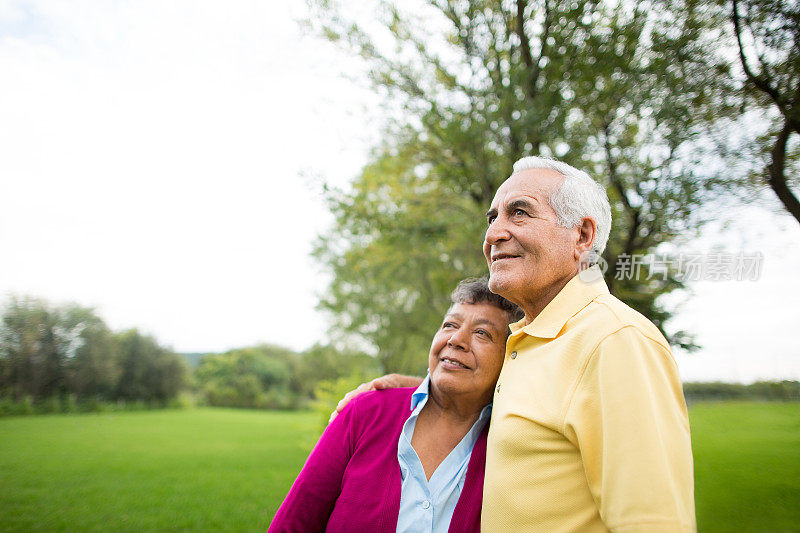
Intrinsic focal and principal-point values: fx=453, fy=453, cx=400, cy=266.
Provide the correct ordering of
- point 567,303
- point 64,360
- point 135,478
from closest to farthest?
point 567,303
point 135,478
point 64,360

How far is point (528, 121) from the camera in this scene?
17.0 ft

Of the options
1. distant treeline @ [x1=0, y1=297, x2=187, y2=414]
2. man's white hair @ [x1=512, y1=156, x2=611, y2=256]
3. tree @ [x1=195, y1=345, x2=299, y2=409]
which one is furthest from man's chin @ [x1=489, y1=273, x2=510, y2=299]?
tree @ [x1=195, y1=345, x2=299, y2=409]

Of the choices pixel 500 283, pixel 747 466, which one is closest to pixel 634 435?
pixel 500 283

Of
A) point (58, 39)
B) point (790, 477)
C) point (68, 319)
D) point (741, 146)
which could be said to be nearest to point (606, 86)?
point (741, 146)

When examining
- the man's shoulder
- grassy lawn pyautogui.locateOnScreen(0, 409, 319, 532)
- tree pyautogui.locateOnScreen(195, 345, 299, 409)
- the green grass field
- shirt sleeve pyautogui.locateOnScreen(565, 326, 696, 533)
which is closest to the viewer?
shirt sleeve pyautogui.locateOnScreen(565, 326, 696, 533)

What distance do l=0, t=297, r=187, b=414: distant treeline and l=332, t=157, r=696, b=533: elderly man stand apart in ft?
61.6

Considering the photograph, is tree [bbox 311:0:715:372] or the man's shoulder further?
tree [bbox 311:0:715:372]

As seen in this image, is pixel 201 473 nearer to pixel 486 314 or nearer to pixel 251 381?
pixel 486 314

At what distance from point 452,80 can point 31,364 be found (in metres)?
19.7

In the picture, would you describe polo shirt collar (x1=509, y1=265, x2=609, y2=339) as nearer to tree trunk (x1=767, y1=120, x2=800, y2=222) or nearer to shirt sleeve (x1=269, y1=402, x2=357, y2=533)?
shirt sleeve (x1=269, y1=402, x2=357, y2=533)

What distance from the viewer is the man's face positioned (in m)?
1.81

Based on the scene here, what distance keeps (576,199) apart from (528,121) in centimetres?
370

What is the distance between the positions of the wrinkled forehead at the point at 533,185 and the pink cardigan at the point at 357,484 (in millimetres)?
1133

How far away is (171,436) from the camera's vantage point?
23.3m
